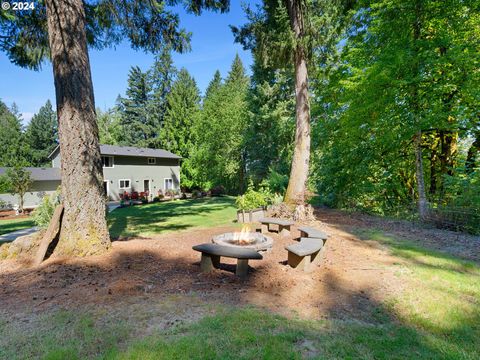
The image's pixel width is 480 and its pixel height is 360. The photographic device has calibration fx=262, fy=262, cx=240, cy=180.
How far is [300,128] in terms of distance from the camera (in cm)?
922

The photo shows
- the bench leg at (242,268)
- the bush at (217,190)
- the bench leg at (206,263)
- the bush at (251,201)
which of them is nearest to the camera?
the bench leg at (242,268)

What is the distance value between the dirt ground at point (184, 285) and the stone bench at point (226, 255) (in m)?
0.14

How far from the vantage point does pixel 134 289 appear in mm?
3672

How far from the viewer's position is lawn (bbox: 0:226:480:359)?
245 cm

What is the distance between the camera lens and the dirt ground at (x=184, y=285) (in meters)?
3.26

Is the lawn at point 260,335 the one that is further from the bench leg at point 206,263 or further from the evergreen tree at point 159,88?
the evergreen tree at point 159,88

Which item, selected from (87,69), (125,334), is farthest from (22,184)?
(125,334)

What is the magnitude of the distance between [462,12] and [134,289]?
1276 cm

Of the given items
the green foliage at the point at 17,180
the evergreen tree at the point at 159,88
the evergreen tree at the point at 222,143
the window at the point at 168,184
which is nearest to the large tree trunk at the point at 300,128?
the evergreen tree at the point at 222,143

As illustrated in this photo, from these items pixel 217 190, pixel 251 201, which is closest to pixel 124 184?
pixel 217 190

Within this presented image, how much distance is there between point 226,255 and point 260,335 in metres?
1.57

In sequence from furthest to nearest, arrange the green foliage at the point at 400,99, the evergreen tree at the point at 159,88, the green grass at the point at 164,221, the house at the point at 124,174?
the evergreen tree at the point at 159,88 → the house at the point at 124,174 → the green grass at the point at 164,221 → the green foliage at the point at 400,99

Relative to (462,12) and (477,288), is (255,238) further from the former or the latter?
(462,12)

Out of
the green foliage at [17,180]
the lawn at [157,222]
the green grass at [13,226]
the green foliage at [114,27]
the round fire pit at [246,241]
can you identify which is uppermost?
the green foliage at [114,27]
